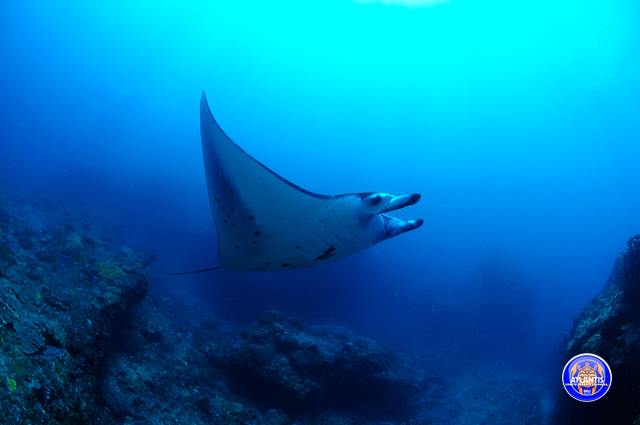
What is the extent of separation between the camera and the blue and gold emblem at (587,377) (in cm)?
400

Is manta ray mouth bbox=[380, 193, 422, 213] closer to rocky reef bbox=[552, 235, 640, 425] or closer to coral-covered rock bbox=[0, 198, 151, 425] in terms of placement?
rocky reef bbox=[552, 235, 640, 425]

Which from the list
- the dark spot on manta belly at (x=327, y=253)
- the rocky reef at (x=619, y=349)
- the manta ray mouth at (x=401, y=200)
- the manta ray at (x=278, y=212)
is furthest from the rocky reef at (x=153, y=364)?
the rocky reef at (x=619, y=349)

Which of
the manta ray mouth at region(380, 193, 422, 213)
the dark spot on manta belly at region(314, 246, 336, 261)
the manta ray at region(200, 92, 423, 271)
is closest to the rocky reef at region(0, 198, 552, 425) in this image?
the manta ray at region(200, 92, 423, 271)

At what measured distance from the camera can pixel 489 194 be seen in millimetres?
76250

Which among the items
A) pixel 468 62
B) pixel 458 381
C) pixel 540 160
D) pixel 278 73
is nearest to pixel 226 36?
pixel 278 73

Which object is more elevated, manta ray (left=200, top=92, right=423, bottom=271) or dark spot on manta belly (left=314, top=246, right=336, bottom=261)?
manta ray (left=200, top=92, right=423, bottom=271)

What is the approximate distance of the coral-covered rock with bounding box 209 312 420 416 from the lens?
6.46m

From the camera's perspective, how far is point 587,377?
13.8 feet

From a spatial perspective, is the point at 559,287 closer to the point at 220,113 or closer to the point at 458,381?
the point at 458,381

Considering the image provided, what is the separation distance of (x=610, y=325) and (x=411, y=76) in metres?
69.2

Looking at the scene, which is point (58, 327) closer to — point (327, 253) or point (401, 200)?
point (327, 253)

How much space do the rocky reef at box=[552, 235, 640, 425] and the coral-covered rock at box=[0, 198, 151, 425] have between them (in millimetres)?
4610

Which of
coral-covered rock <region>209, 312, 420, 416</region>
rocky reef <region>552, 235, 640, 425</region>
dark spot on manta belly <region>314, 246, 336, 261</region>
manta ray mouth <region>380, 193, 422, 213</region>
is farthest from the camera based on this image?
coral-covered rock <region>209, 312, 420, 416</region>

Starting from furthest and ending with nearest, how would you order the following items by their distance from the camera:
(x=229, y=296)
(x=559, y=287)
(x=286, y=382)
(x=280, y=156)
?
(x=280, y=156), (x=559, y=287), (x=229, y=296), (x=286, y=382)
